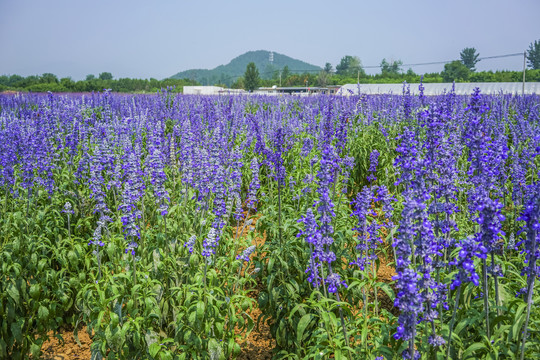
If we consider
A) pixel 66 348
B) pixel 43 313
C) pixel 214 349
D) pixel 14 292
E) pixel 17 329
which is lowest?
pixel 66 348

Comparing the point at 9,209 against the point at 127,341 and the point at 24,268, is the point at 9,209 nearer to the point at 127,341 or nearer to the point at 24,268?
the point at 24,268

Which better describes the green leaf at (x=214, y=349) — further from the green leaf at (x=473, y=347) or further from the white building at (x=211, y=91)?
the white building at (x=211, y=91)

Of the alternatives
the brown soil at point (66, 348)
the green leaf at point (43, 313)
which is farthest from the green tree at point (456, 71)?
the green leaf at point (43, 313)

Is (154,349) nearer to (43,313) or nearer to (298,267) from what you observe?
(298,267)

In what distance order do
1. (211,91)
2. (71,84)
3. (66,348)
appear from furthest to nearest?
(211,91)
(71,84)
(66,348)

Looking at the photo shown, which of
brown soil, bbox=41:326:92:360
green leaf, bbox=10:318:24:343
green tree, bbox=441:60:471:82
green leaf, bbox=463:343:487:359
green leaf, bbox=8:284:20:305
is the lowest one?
brown soil, bbox=41:326:92:360

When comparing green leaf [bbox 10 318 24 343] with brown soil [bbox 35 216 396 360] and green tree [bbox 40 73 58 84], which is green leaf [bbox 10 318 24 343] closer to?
brown soil [bbox 35 216 396 360]

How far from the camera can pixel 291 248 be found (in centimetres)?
445

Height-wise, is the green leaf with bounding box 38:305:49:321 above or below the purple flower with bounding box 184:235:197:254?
below

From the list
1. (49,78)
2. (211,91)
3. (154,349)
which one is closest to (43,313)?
(154,349)

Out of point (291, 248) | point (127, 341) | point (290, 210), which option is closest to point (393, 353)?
point (291, 248)

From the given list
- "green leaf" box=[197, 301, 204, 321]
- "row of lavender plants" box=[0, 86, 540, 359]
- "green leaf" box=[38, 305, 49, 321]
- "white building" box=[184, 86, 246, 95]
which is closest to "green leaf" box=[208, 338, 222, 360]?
"row of lavender plants" box=[0, 86, 540, 359]

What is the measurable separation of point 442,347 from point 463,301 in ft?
2.31

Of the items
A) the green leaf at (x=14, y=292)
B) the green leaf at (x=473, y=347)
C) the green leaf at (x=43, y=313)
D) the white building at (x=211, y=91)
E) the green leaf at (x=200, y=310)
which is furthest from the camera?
the white building at (x=211, y=91)
